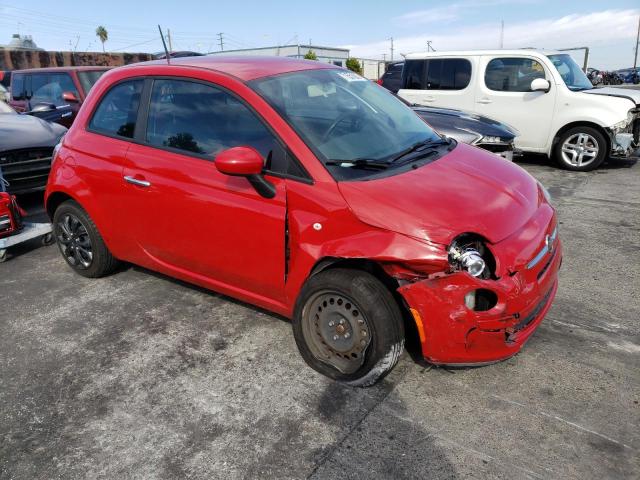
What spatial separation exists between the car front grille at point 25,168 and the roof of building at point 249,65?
9.80 feet

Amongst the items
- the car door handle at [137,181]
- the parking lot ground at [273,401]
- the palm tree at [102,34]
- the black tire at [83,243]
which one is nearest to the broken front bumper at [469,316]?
the parking lot ground at [273,401]

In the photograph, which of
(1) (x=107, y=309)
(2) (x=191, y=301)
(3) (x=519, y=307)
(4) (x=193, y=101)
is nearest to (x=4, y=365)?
(1) (x=107, y=309)

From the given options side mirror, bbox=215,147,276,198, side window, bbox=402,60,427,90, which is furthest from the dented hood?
side window, bbox=402,60,427,90

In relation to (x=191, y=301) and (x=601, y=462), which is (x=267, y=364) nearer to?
(x=191, y=301)

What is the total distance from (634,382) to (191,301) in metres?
2.93

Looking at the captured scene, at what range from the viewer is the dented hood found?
2459mm

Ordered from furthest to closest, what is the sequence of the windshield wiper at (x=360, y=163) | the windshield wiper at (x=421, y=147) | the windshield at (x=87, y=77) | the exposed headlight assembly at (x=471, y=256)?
the windshield at (x=87, y=77), the windshield wiper at (x=421, y=147), the windshield wiper at (x=360, y=163), the exposed headlight assembly at (x=471, y=256)

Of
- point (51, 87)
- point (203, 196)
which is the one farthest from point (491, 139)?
point (51, 87)

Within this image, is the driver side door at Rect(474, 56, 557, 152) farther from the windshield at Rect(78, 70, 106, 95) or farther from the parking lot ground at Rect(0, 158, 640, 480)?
the windshield at Rect(78, 70, 106, 95)

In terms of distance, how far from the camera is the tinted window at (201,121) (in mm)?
2961

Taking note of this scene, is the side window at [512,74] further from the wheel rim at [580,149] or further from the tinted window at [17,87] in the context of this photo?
the tinted window at [17,87]

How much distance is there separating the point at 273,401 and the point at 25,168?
15.7ft

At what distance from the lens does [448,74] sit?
8.80m

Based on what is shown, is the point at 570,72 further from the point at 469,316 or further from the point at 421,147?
the point at 469,316
